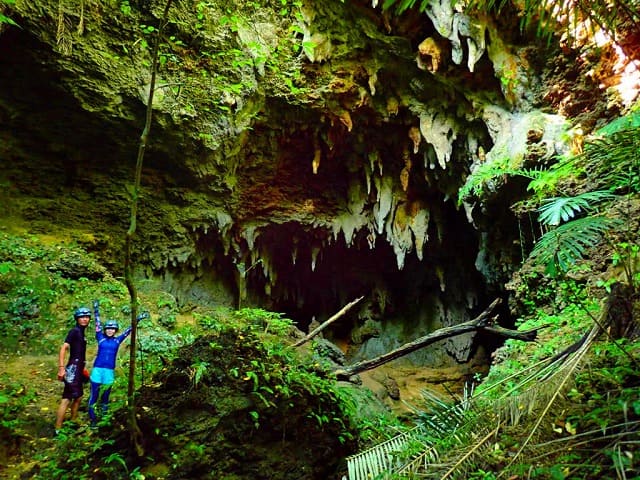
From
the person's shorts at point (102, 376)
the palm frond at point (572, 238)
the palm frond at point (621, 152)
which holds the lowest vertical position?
the person's shorts at point (102, 376)

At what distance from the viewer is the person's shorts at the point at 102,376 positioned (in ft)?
14.4

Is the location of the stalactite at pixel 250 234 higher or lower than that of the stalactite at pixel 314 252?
higher

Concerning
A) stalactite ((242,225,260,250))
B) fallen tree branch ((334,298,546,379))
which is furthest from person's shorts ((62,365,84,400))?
stalactite ((242,225,260,250))

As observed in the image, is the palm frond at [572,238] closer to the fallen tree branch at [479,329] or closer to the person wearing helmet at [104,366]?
the fallen tree branch at [479,329]

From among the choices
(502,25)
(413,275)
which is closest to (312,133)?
(502,25)

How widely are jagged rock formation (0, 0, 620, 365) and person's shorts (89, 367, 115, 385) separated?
10.3 feet

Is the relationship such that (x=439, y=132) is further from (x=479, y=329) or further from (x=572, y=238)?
(x=572, y=238)

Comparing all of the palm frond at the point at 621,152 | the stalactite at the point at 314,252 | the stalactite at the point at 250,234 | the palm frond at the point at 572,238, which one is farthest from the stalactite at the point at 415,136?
the palm frond at the point at 572,238

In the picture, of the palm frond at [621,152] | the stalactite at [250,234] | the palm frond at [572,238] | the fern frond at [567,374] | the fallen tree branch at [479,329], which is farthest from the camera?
the stalactite at [250,234]

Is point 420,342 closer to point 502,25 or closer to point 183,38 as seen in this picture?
point 502,25

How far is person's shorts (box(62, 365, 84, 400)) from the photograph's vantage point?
4.13 metres

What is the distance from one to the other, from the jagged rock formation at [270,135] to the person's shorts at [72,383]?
335 centimetres

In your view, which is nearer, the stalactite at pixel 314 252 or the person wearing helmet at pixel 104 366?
the person wearing helmet at pixel 104 366

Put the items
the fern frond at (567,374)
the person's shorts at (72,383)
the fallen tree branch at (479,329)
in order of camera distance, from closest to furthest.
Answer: the fern frond at (567,374), the person's shorts at (72,383), the fallen tree branch at (479,329)
